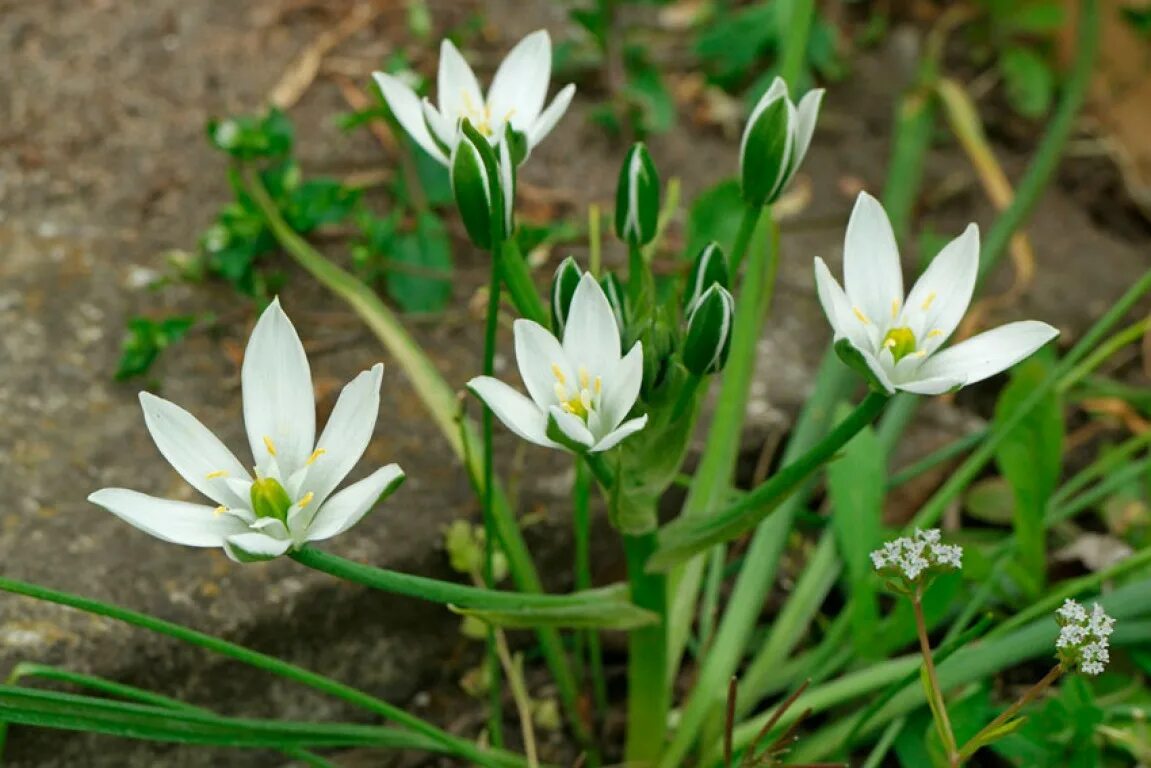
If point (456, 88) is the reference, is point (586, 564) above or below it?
below

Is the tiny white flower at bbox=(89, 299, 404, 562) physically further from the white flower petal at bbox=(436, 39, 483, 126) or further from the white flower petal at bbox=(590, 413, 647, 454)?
the white flower petal at bbox=(436, 39, 483, 126)

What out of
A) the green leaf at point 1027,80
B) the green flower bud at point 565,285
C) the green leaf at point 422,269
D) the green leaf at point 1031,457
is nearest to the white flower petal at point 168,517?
the green flower bud at point 565,285

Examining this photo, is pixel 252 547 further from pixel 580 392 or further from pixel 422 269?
pixel 422 269

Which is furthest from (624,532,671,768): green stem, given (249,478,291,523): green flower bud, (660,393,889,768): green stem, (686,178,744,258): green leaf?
(686,178,744,258): green leaf

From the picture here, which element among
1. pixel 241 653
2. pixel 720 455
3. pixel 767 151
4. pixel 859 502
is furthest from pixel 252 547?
pixel 859 502

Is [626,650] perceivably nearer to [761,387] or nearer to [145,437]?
[761,387]

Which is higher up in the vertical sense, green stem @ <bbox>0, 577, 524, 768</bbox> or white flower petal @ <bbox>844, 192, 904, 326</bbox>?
white flower petal @ <bbox>844, 192, 904, 326</bbox>
